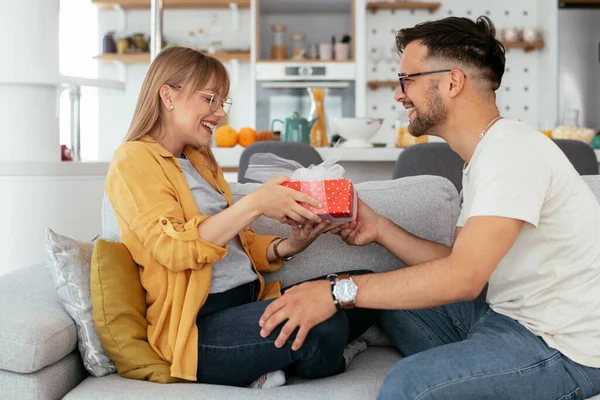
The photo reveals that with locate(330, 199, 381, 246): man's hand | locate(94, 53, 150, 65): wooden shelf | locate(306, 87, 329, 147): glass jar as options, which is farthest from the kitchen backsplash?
locate(330, 199, 381, 246): man's hand

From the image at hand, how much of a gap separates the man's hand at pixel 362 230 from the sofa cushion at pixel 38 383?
71cm

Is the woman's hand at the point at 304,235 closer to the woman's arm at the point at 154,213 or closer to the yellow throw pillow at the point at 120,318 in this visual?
the woman's arm at the point at 154,213

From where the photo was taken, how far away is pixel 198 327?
1.62m

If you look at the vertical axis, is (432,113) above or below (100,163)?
above

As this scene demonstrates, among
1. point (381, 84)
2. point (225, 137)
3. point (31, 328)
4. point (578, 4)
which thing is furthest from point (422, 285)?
point (578, 4)

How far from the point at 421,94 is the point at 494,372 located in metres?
0.66

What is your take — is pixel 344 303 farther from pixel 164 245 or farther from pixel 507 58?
pixel 507 58

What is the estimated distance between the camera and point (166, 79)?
5.87 feet

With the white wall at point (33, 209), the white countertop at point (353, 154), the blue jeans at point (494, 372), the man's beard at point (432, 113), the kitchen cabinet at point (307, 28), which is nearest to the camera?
the blue jeans at point (494, 372)

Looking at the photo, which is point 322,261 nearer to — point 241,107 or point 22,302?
point 22,302

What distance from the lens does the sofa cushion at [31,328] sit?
4.71 ft

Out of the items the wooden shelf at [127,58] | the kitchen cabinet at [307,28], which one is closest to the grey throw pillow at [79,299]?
the kitchen cabinet at [307,28]

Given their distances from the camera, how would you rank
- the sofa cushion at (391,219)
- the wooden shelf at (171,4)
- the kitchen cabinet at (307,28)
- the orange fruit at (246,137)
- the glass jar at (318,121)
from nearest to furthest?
the sofa cushion at (391,219), the orange fruit at (246,137), the glass jar at (318,121), the kitchen cabinet at (307,28), the wooden shelf at (171,4)

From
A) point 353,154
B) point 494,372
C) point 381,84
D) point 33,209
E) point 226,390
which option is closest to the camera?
point 494,372
